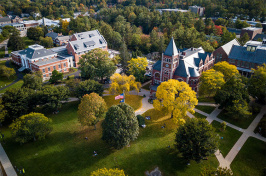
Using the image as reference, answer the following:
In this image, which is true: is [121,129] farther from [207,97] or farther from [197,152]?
[207,97]

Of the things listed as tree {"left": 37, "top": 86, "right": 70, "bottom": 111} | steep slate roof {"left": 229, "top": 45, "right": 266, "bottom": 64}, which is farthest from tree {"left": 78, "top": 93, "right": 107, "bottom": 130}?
steep slate roof {"left": 229, "top": 45, "right": 266, "bottom": 64}

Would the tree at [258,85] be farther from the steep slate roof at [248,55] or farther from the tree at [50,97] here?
the tree at [50,97]

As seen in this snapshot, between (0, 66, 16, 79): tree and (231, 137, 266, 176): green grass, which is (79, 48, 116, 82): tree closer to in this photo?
(0, 66, 16, 79): tree

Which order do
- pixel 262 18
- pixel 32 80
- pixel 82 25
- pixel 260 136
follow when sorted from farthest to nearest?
pixel 262 18
pixel 82 25
pixel 32 80
pixel 260 136

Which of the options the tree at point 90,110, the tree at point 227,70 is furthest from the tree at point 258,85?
the tree at point 90,110

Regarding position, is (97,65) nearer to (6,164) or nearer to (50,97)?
(50,97)

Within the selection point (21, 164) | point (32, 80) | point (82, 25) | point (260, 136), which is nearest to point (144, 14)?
point (82, 25)

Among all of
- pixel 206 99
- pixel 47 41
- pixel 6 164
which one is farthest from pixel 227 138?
pixel 47 41

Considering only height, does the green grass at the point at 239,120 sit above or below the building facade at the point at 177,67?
below
